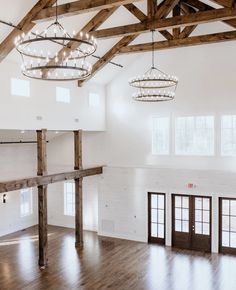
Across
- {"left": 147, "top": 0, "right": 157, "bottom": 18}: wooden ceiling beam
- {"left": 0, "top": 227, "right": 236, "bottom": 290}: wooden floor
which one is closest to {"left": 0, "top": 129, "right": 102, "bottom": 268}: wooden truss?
{"left": 0, "top": 227, "right": 236, "bottom": 290}: wooden floor

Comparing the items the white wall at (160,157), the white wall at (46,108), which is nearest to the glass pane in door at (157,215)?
the white wall at (160,157)

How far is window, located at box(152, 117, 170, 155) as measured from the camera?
12.3 meters

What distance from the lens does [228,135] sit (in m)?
11.2

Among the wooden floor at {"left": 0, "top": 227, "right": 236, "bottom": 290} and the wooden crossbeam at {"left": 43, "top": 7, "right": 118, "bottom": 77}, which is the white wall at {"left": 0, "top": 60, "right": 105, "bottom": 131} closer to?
the wooden crossbeam at {"left": 43, "top": 7, "right": 118, "bottom": 77}

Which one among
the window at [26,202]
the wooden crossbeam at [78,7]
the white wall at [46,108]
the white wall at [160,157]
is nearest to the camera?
the wooden crossbeam at [78,7]

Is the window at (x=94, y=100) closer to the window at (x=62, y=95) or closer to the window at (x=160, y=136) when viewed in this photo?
the window at (x=62, y=95)

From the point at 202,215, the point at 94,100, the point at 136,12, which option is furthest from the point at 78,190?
the point at 136,12

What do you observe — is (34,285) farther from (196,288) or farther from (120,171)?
(120,171)

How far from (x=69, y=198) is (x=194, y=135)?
5.98 metres

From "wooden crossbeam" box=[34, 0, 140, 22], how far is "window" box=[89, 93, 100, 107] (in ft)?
17.0

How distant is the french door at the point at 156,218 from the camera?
40.4ft

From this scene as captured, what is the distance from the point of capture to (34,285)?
8.81 metres

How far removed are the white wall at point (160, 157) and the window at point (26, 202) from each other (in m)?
3.28

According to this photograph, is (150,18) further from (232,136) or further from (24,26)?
(232,136)
